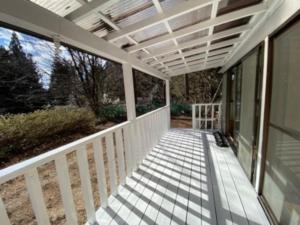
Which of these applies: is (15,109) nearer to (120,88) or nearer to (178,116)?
(120,88)

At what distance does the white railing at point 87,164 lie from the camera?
1.17 meters

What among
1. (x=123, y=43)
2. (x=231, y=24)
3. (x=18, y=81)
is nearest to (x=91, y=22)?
(x=123, y=43)

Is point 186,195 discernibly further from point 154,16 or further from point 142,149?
point 154,16

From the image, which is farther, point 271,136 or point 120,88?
point 120,88

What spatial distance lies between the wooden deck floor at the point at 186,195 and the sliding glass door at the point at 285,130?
0.38m

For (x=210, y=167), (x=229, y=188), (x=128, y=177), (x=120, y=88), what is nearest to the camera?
(x=229, y=188)

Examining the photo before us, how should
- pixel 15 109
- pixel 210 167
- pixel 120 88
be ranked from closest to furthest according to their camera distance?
pixel 210 167 < pixel 15 109 < pixel 120 88

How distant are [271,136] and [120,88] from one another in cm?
613

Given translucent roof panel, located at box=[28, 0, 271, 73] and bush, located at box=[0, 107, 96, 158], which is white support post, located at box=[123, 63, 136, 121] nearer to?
translucent roof panel, located at box=[28, 0, 271, 73]

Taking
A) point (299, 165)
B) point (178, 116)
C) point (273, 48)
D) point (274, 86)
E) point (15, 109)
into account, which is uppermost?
point (273, 48)

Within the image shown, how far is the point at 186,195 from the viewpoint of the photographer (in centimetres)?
212

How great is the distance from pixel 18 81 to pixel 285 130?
500cm

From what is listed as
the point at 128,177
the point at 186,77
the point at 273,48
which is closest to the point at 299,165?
the point at 273,48

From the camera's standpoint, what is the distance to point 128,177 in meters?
2.59
